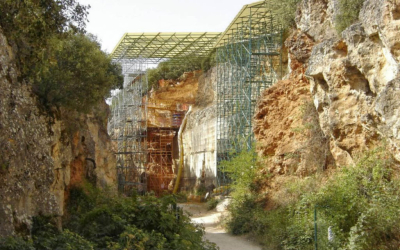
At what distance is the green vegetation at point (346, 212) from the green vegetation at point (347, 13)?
5.02 m

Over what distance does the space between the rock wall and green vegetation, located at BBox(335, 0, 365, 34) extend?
15098mm

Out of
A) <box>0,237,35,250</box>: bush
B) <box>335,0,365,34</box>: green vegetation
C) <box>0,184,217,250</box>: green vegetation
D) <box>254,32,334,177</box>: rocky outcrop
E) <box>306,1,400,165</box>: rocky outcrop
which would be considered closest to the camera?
<box>0,237,35,250</box>: bush

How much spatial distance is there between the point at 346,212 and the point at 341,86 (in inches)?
166

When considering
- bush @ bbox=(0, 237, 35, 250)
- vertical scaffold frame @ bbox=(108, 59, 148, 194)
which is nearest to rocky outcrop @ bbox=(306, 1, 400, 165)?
bush @ bbox=(0, 237, 35, 250)

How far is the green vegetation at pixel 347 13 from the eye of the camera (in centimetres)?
1598

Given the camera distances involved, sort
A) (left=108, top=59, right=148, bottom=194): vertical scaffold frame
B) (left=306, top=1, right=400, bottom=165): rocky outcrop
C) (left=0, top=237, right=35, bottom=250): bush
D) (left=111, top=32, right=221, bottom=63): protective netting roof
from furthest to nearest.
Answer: (left=108, top=59, right=148, bottom=194): vertical scaffold frame < (left=111, top=32, right=221, bottom=63): protective netting roof < (left=306, top=1, right=400, bottom=165): rocky outcrop < (left=0, top=237, right=35, bottom=250): bush

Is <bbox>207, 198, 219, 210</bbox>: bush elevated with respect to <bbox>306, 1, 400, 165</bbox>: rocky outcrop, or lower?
lower

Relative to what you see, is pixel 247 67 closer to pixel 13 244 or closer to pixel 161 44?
pixel 161 44

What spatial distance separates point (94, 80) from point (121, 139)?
59.2ft

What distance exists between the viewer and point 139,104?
107 ft

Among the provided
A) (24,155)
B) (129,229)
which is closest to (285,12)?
(24,155)

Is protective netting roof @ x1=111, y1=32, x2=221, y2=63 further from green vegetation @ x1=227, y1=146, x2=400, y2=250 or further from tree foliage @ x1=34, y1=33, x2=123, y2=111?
green vegetation @ x1=227, y1=146, x2=400, y2=250

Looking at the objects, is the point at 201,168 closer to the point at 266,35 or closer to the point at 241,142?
the point at 241,142

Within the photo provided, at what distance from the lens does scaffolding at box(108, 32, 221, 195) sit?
32.3 m
